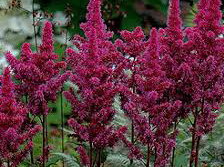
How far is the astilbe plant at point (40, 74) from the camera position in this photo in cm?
427

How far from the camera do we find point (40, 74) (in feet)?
14.0

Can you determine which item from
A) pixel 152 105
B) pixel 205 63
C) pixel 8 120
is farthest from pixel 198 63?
pixel 8 120

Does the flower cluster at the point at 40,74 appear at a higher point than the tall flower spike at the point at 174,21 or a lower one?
lower

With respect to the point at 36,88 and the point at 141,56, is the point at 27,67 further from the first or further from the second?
the point at 141,56

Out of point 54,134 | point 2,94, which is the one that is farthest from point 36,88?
point 54,134

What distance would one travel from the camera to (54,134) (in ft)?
24.3

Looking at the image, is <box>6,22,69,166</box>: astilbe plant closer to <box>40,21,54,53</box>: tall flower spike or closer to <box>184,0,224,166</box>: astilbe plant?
<box>40,21,54,53</box>: tall flower spike

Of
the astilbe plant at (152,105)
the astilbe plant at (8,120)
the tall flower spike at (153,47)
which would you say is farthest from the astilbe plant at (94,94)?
the astilbe plant at (8,120)

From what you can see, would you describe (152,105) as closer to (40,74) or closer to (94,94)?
(94,94)

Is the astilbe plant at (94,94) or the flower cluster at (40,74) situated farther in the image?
the flower cluster at (40,74)

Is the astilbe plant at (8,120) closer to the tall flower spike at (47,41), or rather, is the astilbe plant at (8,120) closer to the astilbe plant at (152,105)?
the tall flower spike at (47,41)

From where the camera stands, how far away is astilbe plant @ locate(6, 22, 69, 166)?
4.27m

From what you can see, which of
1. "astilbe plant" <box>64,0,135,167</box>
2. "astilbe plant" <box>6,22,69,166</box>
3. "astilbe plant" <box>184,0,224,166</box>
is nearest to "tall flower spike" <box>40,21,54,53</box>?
"astilbe plant" <box>6,22,69,166</box>

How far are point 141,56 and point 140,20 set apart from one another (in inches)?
197
